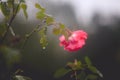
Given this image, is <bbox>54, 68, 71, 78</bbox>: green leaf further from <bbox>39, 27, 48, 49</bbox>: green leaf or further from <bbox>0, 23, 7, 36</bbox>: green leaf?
<bbox>0, 23, 7, 36</bbox>: green leaf

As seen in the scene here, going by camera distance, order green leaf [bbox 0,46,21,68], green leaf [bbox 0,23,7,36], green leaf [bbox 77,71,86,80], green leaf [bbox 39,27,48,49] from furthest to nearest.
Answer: green leaf [bbox 77,71,86,80] → green leaf [bbox 39,27,48,49] → green leaf [bbox 0,23,7,36] → green leaf [bbox 0,46,21,68]

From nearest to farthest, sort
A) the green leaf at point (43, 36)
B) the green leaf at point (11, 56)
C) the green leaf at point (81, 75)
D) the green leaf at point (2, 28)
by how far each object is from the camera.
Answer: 1. the green leaf at point (11, 56)
2. the green leaf at point (2, 28)
3. the green leaf at point (43, 36)
4. the green leaf at point (81, 75)

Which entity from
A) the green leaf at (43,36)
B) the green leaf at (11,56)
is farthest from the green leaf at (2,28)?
the green leaf at (11,56)

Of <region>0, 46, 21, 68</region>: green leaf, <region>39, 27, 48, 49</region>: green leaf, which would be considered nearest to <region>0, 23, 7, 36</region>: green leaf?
<region>39, 27, 48, 49</region>: green leaf

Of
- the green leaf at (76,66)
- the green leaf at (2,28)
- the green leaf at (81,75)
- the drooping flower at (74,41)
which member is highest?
the green leaf at (2,28)

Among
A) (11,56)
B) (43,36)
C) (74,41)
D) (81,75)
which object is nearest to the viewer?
(11,56)

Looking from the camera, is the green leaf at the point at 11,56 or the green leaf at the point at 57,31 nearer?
the green leaf at the point at 11,56

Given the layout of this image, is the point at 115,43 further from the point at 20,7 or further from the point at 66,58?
the point at 20,7

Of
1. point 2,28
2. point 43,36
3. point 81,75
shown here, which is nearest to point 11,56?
point 2,28

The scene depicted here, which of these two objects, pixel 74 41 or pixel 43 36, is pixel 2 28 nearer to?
pixel 43 36

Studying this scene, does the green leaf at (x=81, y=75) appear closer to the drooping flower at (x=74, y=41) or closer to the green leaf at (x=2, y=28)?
the drooping flower at (x=74, y=41)

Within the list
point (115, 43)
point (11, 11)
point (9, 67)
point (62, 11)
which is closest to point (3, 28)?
point (11, 11)
